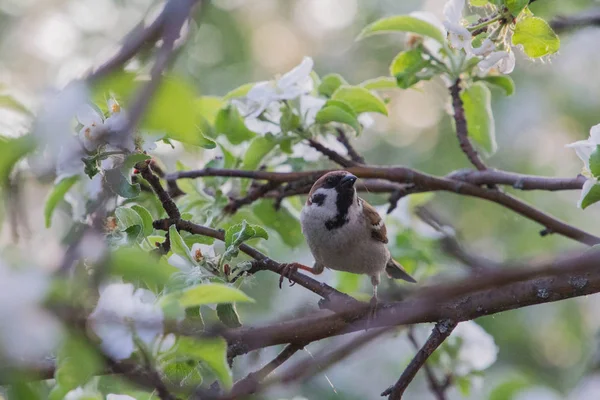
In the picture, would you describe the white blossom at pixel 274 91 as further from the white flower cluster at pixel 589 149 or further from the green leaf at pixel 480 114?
the white flower cluster at pixel 589 149

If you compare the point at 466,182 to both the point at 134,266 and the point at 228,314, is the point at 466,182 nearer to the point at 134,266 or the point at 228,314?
the point at 228,314

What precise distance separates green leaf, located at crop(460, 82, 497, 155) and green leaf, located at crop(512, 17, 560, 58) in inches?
16.9

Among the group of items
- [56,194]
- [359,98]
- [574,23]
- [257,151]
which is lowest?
[56,194]

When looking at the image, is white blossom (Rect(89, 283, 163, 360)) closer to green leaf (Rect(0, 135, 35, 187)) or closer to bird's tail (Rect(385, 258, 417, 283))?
green leaf (Rect(0, 135, 35, 187))

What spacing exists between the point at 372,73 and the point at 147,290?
3.99m

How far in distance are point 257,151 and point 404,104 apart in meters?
3.39

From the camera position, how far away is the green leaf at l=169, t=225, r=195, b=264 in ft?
4.24

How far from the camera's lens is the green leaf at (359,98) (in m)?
1.74

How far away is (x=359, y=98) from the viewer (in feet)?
5.75

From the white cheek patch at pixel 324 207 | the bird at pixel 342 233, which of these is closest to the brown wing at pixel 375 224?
the bird at pixel 342 233

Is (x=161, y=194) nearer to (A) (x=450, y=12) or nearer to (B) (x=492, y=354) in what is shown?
(A) (x=450, y=12)

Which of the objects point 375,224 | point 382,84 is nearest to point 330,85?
point 382,84

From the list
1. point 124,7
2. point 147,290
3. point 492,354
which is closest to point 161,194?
point 147,290

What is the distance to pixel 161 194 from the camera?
54.1 inches
